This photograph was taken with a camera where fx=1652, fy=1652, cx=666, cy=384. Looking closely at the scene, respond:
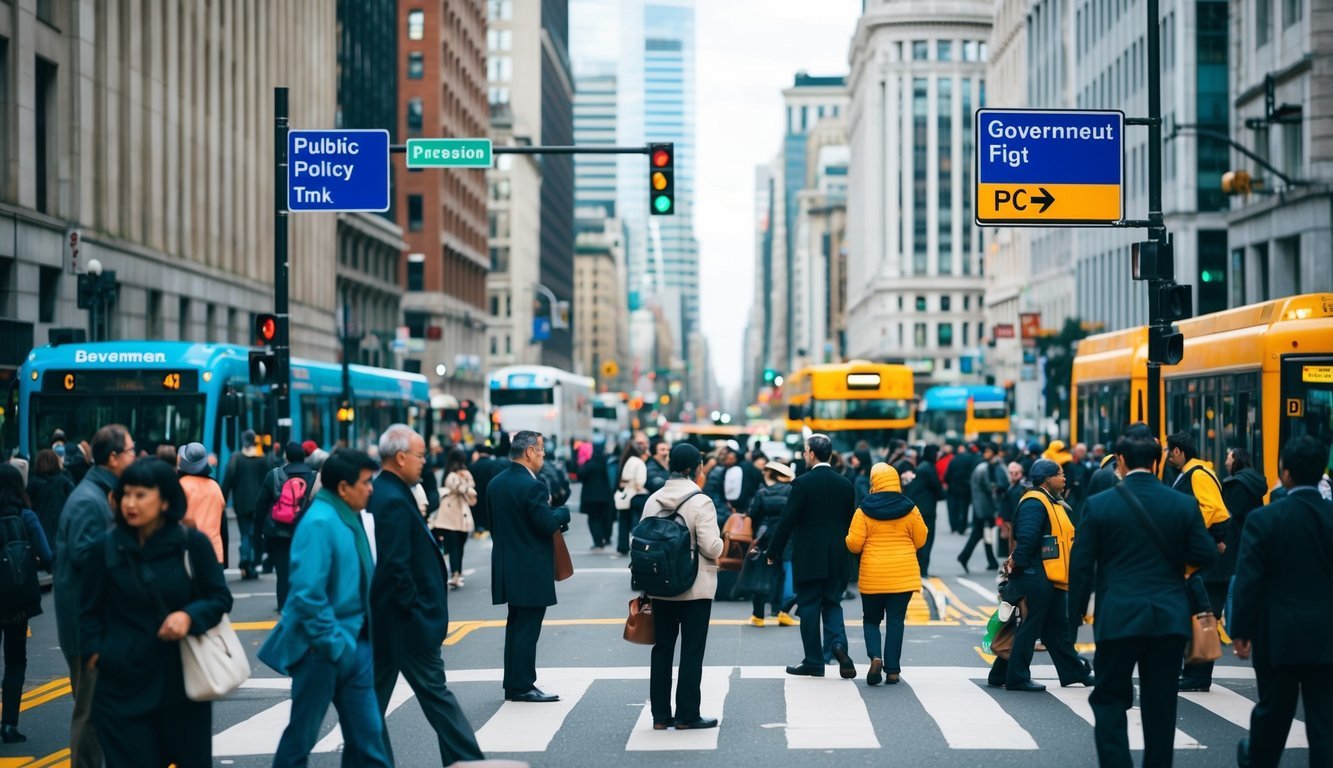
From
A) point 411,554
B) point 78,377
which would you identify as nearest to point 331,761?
point 411,554

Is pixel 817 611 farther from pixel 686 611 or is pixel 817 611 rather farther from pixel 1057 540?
pixel 686 611

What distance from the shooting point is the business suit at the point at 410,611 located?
8.81 m

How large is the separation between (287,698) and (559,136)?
161 metres

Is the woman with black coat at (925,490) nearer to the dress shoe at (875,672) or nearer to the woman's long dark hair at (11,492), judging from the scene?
the dress shoe at (875,672)

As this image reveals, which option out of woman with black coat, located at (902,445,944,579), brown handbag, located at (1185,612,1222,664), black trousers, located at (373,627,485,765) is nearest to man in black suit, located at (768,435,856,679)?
brown handbag, located at (1185,612,1222,664)

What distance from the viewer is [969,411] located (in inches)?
2431

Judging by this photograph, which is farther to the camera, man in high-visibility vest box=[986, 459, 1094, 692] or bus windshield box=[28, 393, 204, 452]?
bus windshield box=[28, 393, 204, 452]

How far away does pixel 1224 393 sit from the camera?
64.4 ft

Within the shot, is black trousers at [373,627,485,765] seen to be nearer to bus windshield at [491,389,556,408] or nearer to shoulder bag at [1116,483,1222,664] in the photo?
shoulder bag at [1116,483,1222,664]

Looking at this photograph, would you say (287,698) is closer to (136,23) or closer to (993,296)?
(136,23)

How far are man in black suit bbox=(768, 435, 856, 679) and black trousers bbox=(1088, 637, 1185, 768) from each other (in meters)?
4.65

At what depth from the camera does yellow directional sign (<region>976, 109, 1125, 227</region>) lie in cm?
1817

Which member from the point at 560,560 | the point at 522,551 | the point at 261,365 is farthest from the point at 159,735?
the point at 261,365

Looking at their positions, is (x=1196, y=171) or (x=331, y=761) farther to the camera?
(x=1196, y=171)
